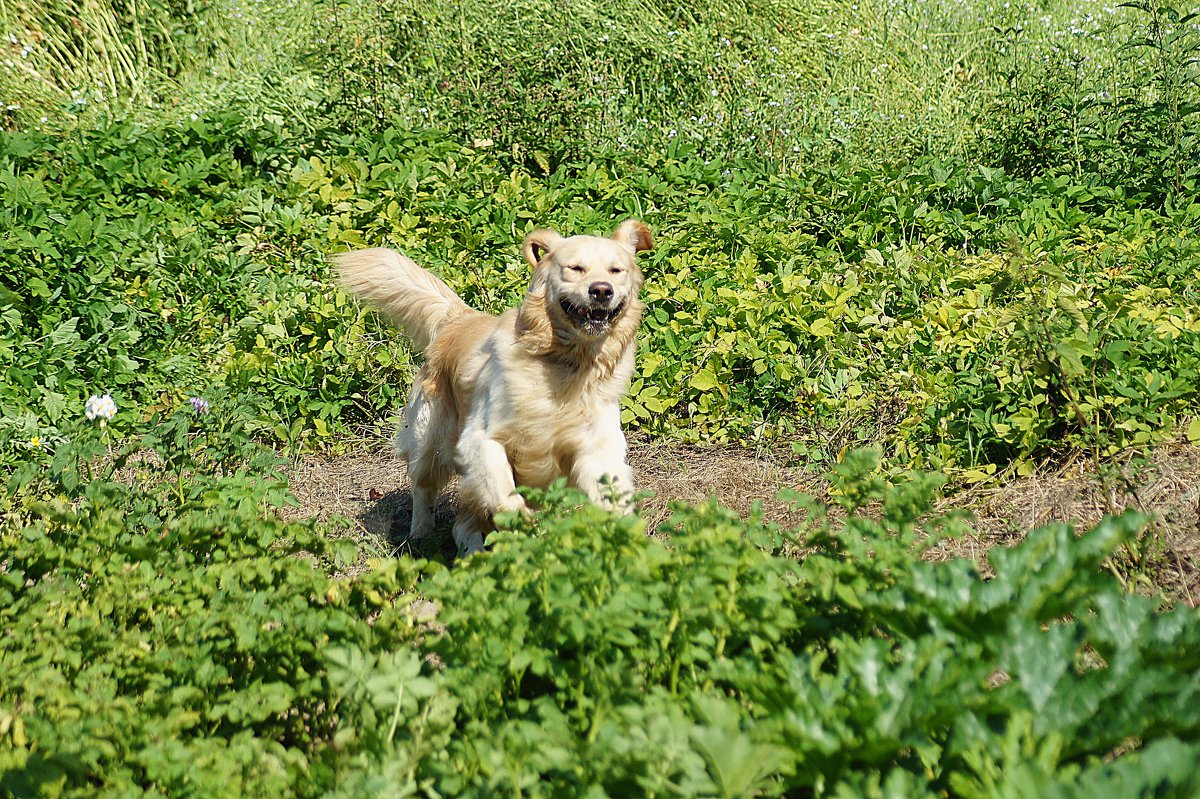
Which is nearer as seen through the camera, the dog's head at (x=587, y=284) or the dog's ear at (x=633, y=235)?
the dog's head at (x=587, y=284)

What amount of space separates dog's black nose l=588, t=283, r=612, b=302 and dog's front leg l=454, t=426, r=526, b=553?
70 cm

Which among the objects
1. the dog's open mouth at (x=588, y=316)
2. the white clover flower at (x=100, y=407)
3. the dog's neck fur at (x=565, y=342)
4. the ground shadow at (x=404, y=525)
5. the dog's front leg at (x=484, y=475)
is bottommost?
the ground shadow at (x=404, y=525)

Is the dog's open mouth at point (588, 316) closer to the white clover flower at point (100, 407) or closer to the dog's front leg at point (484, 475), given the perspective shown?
the dog's front leg at point (484, 475)

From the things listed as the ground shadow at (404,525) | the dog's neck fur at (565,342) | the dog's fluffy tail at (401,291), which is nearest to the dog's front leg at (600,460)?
the dog's neck fur at (565,342)

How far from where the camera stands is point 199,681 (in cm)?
262

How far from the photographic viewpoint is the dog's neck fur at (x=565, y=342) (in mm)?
4531

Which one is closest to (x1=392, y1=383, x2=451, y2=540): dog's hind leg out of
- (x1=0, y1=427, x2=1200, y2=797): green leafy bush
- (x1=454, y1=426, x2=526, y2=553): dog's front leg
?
(x1=454, y1=426, x2=526, y2=553): dog's front leg

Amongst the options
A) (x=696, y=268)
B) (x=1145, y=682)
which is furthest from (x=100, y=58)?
(x=1145, y=682)

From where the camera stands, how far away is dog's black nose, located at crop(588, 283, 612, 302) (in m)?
4.40

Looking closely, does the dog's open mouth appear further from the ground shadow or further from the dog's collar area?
the ground shadow

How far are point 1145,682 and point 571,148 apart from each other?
6.26 m

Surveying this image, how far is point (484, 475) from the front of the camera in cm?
450

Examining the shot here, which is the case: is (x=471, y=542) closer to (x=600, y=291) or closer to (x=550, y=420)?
(x=550, y=420)

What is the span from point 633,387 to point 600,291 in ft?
4.39
